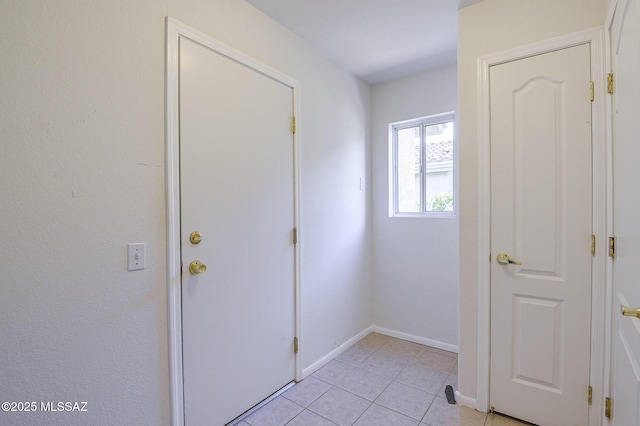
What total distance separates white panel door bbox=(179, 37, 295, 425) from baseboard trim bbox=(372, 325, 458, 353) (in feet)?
4.02

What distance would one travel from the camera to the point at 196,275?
1539 millimetres

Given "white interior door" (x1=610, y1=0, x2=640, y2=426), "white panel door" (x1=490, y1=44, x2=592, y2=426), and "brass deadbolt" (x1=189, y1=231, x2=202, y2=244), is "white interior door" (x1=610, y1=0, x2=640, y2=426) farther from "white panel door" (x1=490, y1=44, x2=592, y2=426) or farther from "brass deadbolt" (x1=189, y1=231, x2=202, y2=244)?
"brass deadbolt" (x1=189, y1=231, x2=202, y2=244)

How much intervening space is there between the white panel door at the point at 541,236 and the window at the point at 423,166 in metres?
0.95

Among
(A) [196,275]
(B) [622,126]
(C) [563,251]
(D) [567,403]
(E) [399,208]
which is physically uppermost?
(B) [622,126]

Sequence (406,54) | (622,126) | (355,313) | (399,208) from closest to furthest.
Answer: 1. (622,126)
2. (406,54)
3. (355,313)
4. (399,208)

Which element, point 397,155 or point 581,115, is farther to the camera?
point 397,155

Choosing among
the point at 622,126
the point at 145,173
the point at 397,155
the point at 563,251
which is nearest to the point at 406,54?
the point at 397,155

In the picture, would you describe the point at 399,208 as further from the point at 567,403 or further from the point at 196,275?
the point at 196,275

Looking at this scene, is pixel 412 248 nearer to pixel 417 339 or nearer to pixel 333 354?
pixel 417 339

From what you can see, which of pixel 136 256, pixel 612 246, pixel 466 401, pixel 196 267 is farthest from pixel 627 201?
pixel 136 256

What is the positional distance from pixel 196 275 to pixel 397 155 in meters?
2.27

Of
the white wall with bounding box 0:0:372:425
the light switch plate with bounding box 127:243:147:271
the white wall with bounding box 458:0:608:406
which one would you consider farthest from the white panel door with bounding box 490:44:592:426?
the light switch plate with bounding box 127:243:147:271

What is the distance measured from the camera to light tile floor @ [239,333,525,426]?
176 cm

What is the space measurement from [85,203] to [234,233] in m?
0.72
